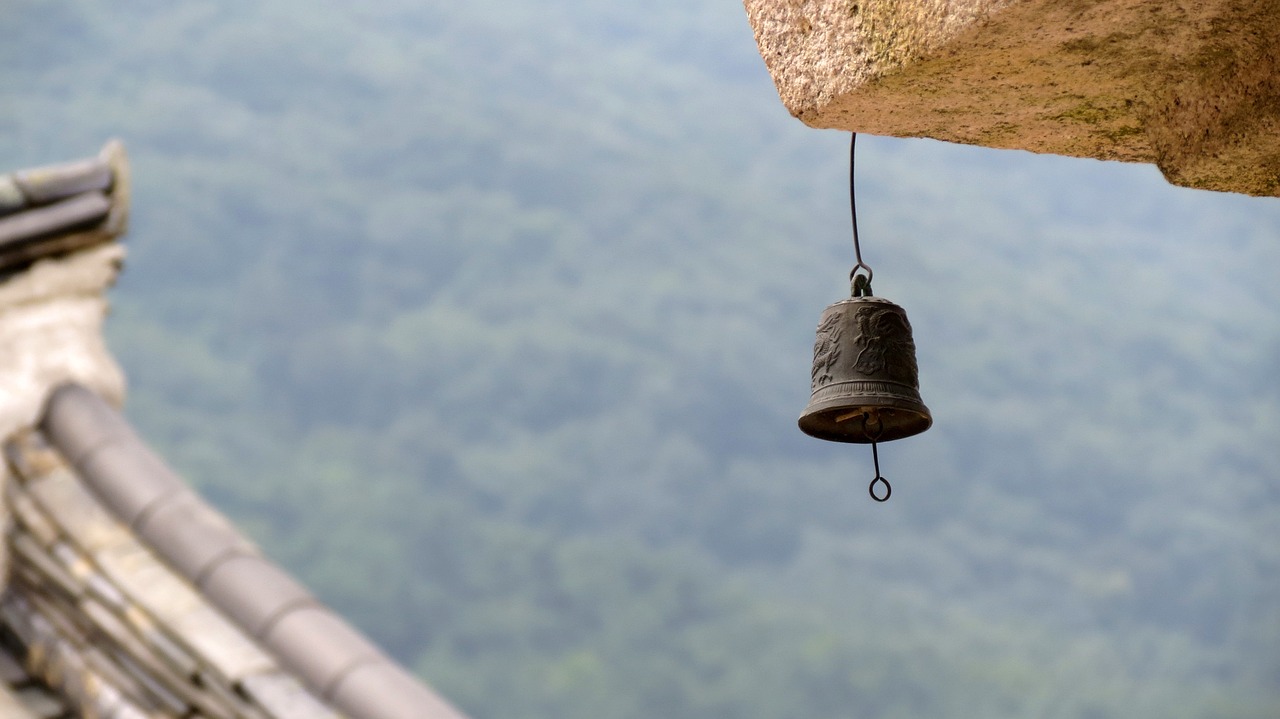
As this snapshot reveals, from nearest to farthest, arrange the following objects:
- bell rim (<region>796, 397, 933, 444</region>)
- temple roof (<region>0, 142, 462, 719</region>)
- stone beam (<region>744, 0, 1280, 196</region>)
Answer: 1. stone beam (<region>744, 0, 1280, 196</region>)
2. bell rim (<region>796, 397, 933, 444</region>)
3. temple roof (<region>0, 142, 462, 719</region>)

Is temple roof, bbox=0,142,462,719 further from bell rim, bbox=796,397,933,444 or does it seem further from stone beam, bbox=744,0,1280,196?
stone beam, bbox=744,0,1280,196

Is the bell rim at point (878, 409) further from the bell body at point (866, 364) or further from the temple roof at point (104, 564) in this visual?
the temple roof at point (104, 564)

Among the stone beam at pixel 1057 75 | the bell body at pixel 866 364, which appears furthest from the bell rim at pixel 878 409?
the stone beam at pixel 1057 75

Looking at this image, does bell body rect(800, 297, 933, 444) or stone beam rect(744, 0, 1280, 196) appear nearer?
stone beam rect(744, 0, 1280, 196)

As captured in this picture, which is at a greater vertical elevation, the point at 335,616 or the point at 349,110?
the point at 349,110

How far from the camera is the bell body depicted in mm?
2334

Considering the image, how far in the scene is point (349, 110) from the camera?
27.9 metres

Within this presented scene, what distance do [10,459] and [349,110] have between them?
2471 cm

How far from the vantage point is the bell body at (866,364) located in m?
2.33

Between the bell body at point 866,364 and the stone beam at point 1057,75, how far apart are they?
584 mm

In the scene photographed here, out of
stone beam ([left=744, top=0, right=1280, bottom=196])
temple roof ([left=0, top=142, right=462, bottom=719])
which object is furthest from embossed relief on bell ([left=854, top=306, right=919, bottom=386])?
temple roof ([left=0, top=142, right=462, bottom=719])

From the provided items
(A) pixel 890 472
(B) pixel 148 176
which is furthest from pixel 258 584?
(B) pixel 148 176

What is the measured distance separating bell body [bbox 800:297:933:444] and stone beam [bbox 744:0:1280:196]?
23.0 inches

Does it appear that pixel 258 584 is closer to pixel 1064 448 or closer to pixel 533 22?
pixel 1064 448
